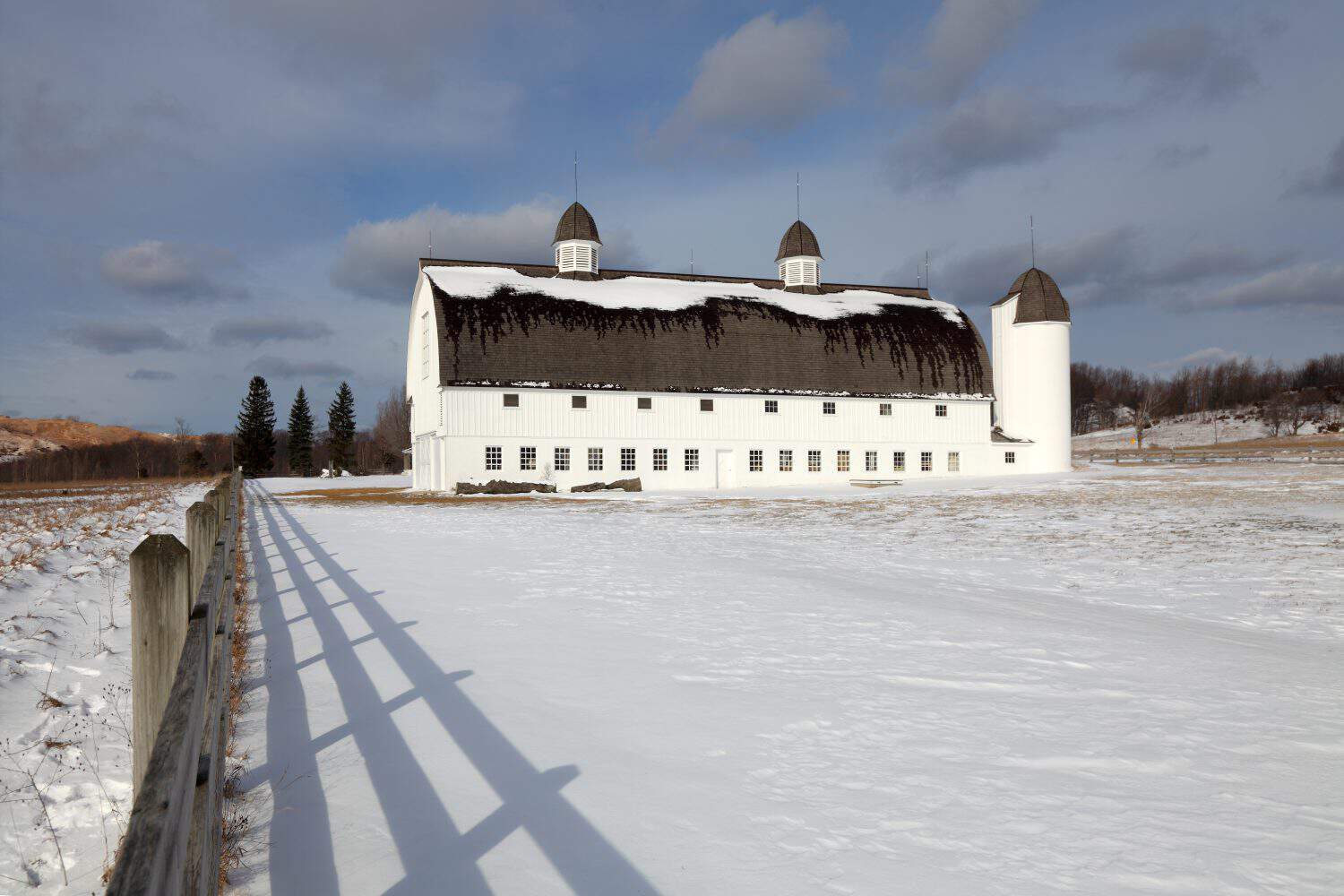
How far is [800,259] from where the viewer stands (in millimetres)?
47250

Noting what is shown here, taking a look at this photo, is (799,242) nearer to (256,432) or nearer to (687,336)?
(687,336)

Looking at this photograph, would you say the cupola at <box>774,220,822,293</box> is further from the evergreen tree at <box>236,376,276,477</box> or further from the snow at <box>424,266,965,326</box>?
the evergreen tree at <box>236,376,276,477</box>

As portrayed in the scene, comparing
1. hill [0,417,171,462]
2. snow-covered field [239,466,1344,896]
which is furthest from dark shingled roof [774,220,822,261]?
hill [0,417,171,462]

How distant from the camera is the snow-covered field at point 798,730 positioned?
3.67m

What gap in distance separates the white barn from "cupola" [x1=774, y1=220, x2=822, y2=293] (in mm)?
109

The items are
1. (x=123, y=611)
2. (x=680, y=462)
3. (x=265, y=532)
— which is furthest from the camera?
(x=680, y=462)

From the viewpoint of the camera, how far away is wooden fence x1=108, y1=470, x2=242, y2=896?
1.76m

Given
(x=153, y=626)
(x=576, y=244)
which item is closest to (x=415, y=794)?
(x=153, y=626)

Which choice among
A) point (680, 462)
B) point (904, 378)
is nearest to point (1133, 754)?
point (680, 462)

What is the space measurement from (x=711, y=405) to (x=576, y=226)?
13235 mm

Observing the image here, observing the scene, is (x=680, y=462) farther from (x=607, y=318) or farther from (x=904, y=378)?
(x=904, y=378)

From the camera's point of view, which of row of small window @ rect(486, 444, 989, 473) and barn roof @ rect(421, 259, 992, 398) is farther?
barn roof @ rect(421, 259, 992, 398)

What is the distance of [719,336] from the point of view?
40.0 meters

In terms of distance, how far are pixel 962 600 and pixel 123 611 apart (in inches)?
385
